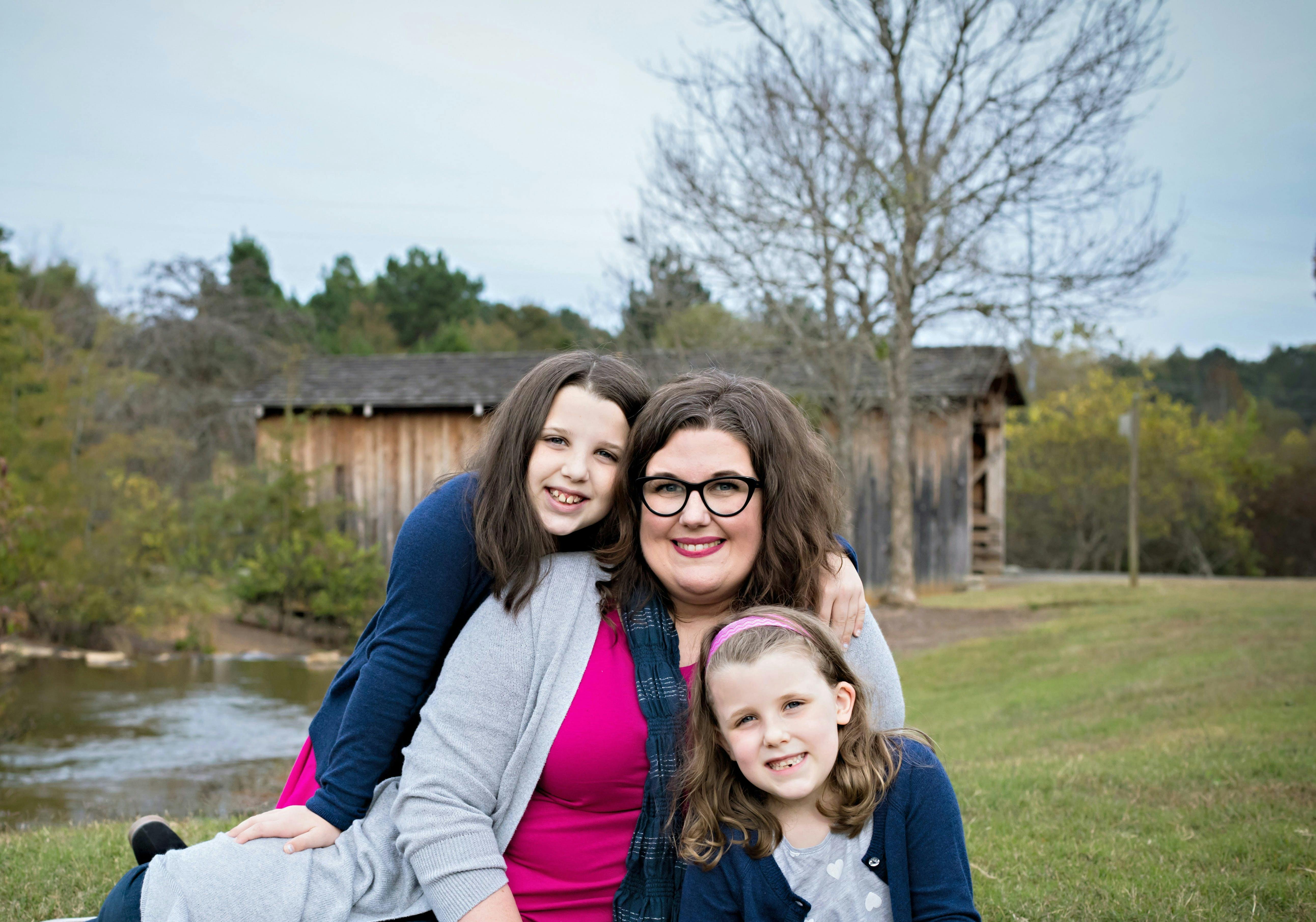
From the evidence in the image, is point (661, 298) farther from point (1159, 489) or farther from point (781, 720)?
point (1159, 489)

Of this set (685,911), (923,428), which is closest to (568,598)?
(685,911)

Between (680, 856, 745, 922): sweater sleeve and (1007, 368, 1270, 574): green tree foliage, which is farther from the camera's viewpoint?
(1007, 368, 1270, 574): green tree foliage

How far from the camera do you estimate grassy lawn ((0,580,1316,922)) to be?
3311mm

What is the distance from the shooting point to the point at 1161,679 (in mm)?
8117

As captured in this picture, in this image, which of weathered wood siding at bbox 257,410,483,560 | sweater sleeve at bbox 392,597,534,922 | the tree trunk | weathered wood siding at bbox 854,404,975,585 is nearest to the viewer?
sweater sleeve at bbox 392,597,534,922

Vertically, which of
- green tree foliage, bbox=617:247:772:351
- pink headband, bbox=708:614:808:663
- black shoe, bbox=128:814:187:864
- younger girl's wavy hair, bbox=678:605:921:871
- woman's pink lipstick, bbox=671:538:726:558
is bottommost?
black shoe, bbox=128:814:187:864

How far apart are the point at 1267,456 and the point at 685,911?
3158 cm

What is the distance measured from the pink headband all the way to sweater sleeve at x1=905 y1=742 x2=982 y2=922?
1.25 feet

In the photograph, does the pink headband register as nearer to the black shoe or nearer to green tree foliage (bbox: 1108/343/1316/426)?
the black shoe

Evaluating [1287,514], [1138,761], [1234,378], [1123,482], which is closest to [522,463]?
[1138,761]

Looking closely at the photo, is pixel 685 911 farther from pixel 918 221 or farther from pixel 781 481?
pixel 918 221

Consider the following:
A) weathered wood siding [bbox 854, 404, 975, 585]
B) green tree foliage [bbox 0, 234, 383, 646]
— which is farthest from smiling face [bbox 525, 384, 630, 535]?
weathered wood siding [bbox 854, 404, 975, 585]

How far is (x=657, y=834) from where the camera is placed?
216 centimetres

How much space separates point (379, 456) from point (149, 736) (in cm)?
907
